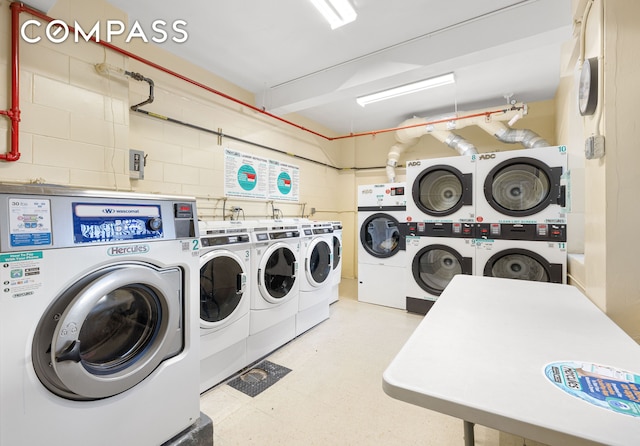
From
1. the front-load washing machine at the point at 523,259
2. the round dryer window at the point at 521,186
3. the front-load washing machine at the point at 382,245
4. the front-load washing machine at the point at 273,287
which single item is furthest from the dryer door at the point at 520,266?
the front-load washing machine at the point at 273,287

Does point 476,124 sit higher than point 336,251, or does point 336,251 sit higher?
point 476,124

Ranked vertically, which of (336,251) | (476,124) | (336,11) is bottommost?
(336,251)

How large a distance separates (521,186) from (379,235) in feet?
5.70

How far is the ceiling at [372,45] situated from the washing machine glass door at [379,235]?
1.67m

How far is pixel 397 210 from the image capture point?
372 centimetres

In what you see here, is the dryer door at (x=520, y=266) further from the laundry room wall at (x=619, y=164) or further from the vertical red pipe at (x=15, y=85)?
the vertical red pipe at (x=15, y=85)

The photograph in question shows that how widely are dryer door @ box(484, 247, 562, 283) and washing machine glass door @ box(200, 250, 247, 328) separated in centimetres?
260

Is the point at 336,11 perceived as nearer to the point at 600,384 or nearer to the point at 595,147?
the point at 595,147

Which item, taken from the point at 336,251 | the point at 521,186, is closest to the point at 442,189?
the point at 521,186

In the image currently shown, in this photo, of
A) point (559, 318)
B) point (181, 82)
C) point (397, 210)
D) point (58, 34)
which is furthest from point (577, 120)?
point (58, 34)

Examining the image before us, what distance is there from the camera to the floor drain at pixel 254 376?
2141 millimetres

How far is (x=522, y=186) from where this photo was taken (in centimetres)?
303

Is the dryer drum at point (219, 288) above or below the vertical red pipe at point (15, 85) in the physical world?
below

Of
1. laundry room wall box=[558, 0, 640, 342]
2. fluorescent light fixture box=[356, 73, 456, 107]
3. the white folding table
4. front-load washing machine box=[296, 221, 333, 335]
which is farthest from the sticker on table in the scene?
fluorescent light fixture box=[356, 73, 456, 107]
